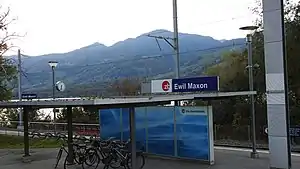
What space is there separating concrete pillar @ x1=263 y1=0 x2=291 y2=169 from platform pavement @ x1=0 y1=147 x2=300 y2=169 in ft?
5.63

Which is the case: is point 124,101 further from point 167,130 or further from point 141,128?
point 141,128

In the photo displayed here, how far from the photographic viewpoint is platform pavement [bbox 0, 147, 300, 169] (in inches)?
489

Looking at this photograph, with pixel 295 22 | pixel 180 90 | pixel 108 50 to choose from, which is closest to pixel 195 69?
pixel 295 22

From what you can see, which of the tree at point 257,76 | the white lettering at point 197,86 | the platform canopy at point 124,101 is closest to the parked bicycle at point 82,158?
the platform canopy at point 124,101

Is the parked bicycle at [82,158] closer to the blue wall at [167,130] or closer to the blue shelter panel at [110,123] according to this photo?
the blue wall at [167,130]

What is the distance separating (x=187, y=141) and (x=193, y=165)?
3.06ft

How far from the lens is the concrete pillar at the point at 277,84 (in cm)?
1038

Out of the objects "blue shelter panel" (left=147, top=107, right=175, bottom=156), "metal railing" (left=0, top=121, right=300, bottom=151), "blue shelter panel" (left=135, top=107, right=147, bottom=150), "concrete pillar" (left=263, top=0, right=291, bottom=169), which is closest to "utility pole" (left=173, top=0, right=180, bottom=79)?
"metal railing" (left=0, top=121, right=300, bottom=151)

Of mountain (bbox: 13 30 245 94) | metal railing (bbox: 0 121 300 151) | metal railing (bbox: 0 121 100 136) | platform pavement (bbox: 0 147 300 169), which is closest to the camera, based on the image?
platform pavement (bbox: 0 147 300 169)

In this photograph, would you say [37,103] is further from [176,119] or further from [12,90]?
[12,90]

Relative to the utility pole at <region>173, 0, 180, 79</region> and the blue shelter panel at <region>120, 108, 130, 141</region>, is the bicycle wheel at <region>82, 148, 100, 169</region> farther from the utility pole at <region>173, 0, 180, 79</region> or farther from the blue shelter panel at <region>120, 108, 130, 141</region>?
the utility pole at <region>173, 0, 180, 79</region>

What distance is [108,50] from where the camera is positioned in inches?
3374

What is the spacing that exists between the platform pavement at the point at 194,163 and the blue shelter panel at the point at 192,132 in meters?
0.34

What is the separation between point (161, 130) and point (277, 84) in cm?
484
